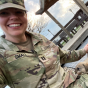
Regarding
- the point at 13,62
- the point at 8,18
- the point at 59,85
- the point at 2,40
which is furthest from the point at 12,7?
the point at 59,85

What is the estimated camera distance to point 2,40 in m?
0.73

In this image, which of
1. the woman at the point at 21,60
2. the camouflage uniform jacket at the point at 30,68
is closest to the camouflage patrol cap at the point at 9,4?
the woman at the point at 21,60

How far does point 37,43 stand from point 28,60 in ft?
0.70

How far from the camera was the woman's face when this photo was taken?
66 centimetres

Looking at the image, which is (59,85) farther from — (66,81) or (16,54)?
(16,54)

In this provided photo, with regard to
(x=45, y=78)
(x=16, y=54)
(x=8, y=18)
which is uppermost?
(x=8, y=18)

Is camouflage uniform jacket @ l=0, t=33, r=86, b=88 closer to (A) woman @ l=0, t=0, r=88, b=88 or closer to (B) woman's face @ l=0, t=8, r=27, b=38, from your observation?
(A) woman @ l=0, t=0, r=88, b=88

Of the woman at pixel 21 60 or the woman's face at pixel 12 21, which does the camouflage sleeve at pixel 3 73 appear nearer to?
the woman at pixel 21 60

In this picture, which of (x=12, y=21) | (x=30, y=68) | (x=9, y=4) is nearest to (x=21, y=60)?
(x=30, y=68)

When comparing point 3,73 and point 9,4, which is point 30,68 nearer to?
point 3,73

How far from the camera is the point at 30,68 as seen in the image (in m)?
0.70

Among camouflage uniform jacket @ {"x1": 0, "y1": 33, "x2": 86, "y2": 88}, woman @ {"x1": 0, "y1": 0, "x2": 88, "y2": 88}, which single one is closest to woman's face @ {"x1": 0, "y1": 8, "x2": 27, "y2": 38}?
woman @ {"x1": 0, "y1": 0, "x2": 88, "y2": 88}

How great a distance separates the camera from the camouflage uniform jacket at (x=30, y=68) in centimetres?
64

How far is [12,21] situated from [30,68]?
41 centimetres
